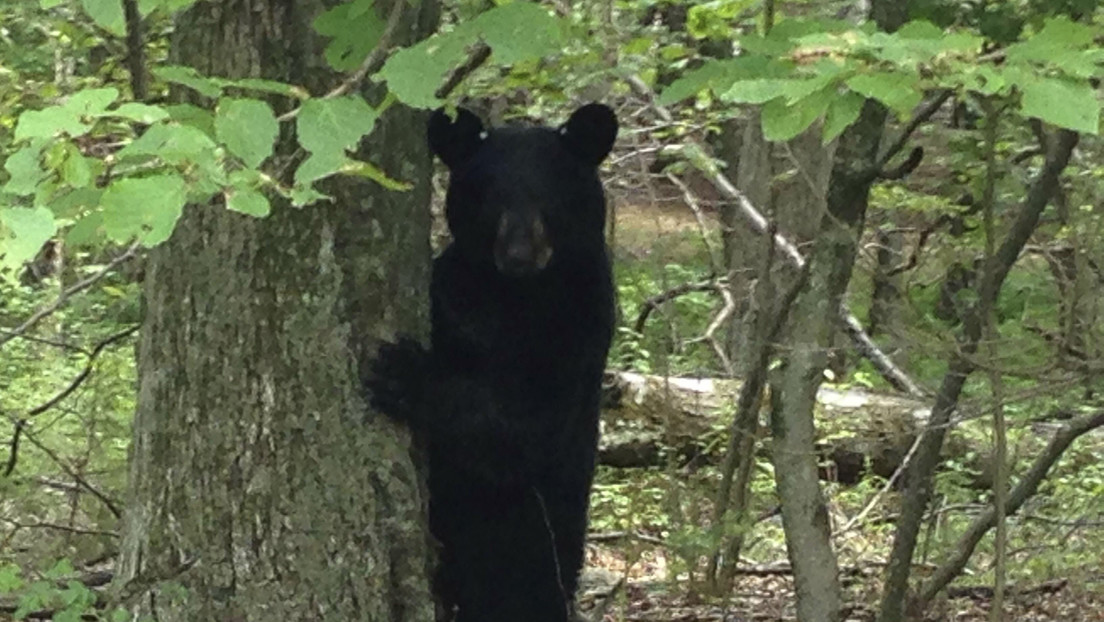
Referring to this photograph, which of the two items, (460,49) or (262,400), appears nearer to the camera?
(460,49)

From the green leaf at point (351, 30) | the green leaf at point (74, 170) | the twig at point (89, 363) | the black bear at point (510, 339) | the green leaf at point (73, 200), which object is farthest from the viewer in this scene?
the twig at point (89, 363)

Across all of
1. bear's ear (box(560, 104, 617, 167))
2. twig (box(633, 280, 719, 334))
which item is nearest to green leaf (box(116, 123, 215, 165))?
bear's ear (box(560, 104, 617, 167))

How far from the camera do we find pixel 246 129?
220 cm

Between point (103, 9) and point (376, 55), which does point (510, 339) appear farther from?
point (103, 9)

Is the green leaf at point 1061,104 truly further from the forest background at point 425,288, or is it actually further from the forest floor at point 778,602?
the forest floor at point 778,602

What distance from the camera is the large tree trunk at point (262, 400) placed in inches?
135

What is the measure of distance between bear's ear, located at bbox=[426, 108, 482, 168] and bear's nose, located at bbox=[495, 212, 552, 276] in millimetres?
272

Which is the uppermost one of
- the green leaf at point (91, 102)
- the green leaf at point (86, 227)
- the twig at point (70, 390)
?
the green leaf at point (91, 102)

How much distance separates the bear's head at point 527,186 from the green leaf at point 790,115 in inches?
66.5

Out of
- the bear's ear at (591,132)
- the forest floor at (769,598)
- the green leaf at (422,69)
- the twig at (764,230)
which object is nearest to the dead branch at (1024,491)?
the twig at (764,230)

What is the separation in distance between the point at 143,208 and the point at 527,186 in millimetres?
2004

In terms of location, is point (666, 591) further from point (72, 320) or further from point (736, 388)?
point (72, 320)

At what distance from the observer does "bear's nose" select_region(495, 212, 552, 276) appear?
3807 mm

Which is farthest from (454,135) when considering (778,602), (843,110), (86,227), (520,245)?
(778,602)
